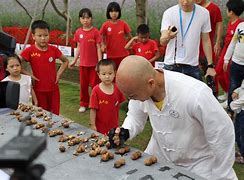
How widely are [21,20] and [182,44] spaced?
9.02 meters

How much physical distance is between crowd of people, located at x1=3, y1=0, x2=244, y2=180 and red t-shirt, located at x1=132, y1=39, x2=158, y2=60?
0.05 feet

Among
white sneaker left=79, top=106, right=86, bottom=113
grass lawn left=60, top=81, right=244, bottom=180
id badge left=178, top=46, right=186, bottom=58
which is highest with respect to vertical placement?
id badge left=178, top=46, right=186, bottom=58

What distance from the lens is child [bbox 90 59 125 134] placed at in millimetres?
3314

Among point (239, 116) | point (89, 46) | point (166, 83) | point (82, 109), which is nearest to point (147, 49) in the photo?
point (89, 46)

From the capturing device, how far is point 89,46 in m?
5.18

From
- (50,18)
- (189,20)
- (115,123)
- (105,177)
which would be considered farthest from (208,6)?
(50,18)

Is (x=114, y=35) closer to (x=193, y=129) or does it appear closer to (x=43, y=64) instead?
(x=43, y=64)

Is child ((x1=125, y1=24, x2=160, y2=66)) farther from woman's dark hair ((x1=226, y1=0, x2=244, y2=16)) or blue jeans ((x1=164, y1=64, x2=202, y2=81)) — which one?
blue jeans ((x1=164, y1=64, x2=202, y2=81))

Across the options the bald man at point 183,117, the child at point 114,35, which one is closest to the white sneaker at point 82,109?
the child at point 114,35

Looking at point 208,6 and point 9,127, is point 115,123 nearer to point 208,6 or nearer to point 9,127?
point 9,127

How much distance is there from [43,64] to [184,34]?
1.48 m

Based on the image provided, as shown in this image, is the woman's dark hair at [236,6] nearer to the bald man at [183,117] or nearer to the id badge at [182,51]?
the id badge at [182,51]

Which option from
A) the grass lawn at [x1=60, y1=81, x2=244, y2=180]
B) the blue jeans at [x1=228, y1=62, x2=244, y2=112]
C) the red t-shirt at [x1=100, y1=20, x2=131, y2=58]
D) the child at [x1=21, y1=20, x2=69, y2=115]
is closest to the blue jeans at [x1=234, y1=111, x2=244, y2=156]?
the grass lawn at [x1=60, y1=81, x2=244, y2=180]

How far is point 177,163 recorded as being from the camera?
222cm
